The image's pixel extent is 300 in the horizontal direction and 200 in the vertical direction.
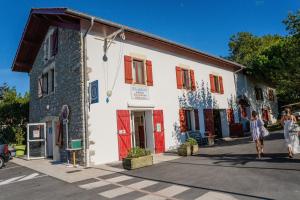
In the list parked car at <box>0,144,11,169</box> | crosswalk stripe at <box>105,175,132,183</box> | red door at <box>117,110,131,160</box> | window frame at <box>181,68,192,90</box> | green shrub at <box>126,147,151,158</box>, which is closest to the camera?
crosswalk stripe at <box>105,175,132,183</box>

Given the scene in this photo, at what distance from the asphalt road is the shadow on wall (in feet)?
15.1

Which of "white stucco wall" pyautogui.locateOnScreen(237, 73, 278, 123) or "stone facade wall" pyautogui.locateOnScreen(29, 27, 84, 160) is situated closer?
"stone facade wall" pyautogui.locateOnScreen(29, 27, 84, 160)

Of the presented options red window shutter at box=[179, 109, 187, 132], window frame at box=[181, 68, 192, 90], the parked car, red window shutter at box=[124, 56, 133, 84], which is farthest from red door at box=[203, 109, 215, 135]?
the parked car

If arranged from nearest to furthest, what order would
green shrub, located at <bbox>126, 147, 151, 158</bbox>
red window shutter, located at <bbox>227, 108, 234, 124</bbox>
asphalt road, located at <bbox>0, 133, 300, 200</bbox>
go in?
asphalt road, located at <bbox>0, 133, 300, 200</bbox>, green shrub, located at <bbox>126, 147, 151, 158</bbox>, red window shutter, located at <bbox>227, 108, 234, 124</bbox>

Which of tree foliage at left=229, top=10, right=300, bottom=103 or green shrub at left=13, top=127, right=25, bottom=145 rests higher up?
tree foliage at left=229, top=10, right=300, bottom=103

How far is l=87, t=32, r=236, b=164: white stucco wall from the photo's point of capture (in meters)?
10.1

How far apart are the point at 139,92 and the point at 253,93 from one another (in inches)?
564

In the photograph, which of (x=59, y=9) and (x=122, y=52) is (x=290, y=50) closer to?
(x=122, y=52)

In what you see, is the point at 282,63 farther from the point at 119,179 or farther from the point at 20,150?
the point at 20,150

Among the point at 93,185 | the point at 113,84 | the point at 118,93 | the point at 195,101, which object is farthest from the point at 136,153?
the point at 195,101

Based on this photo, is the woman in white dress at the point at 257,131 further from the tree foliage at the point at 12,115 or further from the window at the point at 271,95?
the window at the point at 271,95

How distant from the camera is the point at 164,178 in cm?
691

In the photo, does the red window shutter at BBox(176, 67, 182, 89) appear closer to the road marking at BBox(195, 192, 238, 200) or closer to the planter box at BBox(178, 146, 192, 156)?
the planter box at BBox(178, 146, 192, 156)

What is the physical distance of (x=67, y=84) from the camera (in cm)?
1141
